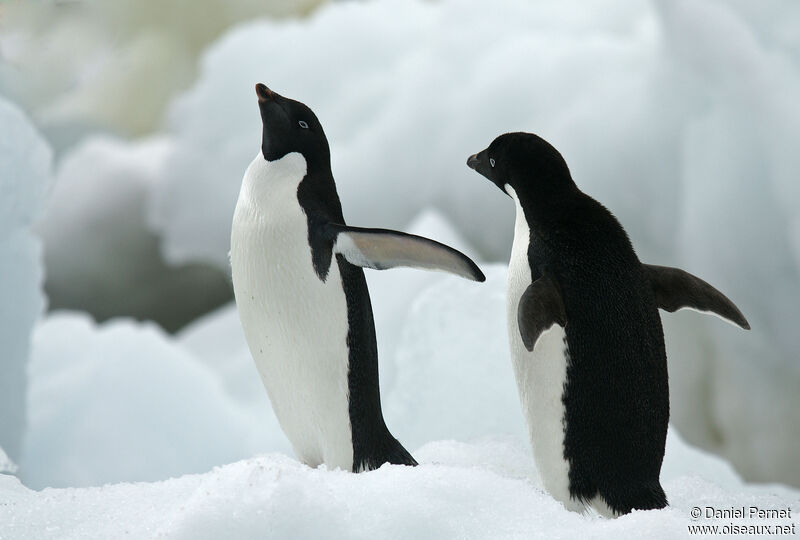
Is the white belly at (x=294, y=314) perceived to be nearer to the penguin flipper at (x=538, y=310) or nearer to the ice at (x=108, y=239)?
the penguin flipper at (x=538, y=310)

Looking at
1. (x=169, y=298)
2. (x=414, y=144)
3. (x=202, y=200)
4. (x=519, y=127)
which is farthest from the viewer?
(x=169, y=298)

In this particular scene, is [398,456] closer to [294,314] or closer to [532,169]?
[294,314]

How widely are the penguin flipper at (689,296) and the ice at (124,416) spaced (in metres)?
1.12

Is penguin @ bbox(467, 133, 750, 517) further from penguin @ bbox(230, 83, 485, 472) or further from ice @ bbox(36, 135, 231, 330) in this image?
ice @ bbox(36, 135, 231, 330)

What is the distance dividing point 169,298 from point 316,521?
306 centimetres

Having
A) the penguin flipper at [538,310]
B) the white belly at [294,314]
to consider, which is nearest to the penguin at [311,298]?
the white belly at [294,314]

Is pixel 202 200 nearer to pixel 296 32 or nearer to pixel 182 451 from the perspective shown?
pixel 296 32

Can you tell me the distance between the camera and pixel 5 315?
4.50 feet

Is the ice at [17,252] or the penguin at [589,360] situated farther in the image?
the ice at [17,252]

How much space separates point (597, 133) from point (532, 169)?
129 centimetres

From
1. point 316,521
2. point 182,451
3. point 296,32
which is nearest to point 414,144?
point 296,32

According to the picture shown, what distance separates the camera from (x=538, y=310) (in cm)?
85

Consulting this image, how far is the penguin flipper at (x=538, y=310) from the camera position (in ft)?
2.71

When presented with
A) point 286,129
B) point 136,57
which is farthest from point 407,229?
point 136,57
